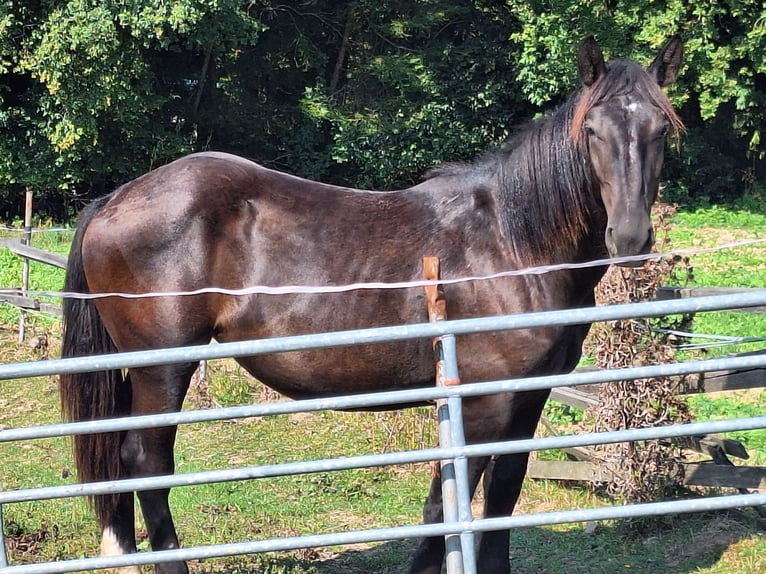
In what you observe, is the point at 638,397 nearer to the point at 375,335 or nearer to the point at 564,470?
the point at 564,470

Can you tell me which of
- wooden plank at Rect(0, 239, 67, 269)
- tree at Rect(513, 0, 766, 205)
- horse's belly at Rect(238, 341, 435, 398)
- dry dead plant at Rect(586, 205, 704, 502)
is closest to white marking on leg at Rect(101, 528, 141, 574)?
horse's belly at Rect(238, 341, 435, 398)

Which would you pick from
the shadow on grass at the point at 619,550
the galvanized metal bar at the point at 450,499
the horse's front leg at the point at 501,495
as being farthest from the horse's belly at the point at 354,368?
the shadow on grass at the point at 619,550

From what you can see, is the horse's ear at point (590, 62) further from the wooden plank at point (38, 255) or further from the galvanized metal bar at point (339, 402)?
the wooden plank at point (38, 255)

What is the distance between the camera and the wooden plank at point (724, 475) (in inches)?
185

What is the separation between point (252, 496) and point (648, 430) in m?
3.25

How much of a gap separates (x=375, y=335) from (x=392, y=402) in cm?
23

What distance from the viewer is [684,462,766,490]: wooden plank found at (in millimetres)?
4695

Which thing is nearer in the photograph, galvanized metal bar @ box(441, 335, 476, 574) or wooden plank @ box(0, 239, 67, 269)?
galvanized metal bar @ box(441, 335, 476, 574)

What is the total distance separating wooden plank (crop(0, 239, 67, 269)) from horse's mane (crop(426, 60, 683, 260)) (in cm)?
578

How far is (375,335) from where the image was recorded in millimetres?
2697

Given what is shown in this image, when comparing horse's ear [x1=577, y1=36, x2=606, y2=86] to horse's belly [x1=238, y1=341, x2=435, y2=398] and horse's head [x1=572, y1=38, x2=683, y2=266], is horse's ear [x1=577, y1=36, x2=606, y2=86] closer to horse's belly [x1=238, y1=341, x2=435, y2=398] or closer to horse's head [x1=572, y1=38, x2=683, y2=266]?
horse's head [x1=572, y1=38, x2=683, y2=266]

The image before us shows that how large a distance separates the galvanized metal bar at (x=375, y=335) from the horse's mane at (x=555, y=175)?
931 millimetres

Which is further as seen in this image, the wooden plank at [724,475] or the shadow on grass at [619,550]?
the wooden plank at [724,475]

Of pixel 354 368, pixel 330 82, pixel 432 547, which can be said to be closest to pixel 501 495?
pixel 432 547
